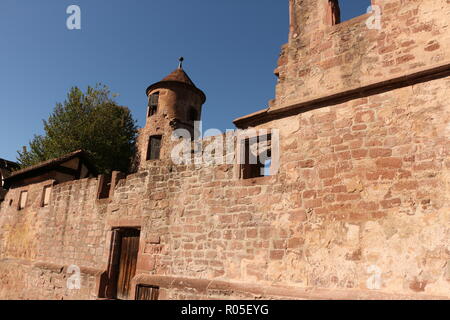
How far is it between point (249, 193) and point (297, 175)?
3.15 feet

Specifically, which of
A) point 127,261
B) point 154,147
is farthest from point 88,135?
point 127,261

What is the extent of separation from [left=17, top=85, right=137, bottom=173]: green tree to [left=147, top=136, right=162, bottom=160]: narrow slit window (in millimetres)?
3223

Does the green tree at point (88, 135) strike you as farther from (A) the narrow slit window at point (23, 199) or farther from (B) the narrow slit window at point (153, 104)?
(A) the narrow slit window at point (23, 199)

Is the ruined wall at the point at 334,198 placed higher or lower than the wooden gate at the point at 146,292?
higher

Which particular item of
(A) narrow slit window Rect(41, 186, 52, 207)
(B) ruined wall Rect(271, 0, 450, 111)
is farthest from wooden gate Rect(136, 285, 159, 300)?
(A) narrow slit window Rect(41, 186, 52, 207)

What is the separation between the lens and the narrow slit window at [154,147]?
1964 cm

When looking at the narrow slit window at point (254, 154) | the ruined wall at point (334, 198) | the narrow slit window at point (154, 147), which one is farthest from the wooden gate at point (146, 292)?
the narrow slit window at point (154, 147)

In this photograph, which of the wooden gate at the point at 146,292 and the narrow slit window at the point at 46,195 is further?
the narrow slit window at the point at 46,195

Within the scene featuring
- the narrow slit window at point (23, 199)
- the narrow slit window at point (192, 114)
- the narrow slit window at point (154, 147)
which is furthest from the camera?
the narrow slit window at point (192, 114)

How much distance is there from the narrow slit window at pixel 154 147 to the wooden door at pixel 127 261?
465 inches

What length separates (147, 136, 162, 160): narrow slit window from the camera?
19641 mm

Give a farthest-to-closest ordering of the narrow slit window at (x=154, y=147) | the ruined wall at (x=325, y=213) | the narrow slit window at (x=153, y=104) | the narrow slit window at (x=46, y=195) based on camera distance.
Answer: the narrow slit window at (x=153, y=104)
the narrow slit window at (x=154, y=147)
the narrow slit window at (x=46, y=195)
the ruined wall at (x=325, y=213)

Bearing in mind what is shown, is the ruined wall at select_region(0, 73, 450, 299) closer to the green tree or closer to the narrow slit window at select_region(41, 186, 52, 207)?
the narrow slit window at select_region(41, 186, 52, 207)

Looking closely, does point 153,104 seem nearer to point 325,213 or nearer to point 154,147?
point 154,147
